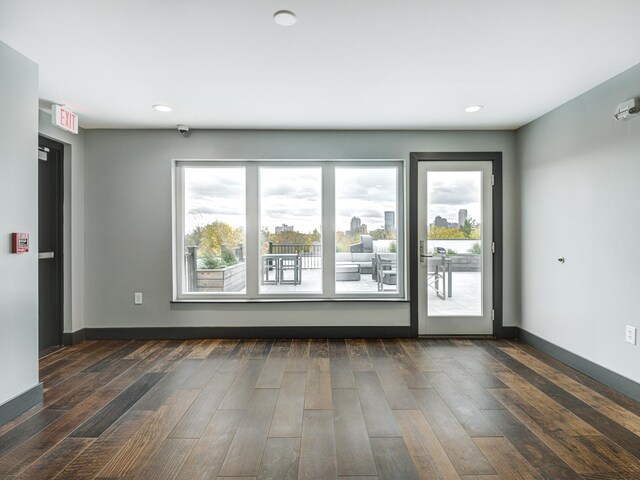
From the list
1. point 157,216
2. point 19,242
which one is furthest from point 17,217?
point 157,216

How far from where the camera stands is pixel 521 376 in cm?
307

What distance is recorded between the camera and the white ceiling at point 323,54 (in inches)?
79.0

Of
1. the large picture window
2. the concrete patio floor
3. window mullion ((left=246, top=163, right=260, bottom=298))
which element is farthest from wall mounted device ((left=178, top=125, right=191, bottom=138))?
the concrete patio floor

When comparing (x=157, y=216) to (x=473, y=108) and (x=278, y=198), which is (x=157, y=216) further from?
(x=473, y=108)

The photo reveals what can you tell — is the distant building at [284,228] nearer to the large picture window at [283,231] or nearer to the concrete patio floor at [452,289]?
the large picture window at [283,231]

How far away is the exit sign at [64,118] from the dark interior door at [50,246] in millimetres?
538

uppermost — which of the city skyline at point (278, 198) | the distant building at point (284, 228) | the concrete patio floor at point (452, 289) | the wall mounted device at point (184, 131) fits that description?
the wall mounted device at point (184, 131)

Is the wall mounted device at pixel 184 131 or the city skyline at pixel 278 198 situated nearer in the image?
the wall mounted device at pixel 184 131

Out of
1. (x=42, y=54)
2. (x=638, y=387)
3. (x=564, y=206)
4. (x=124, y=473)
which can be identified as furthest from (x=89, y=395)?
(x=564, y=206)

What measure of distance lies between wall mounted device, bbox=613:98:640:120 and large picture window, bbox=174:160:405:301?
2022mm

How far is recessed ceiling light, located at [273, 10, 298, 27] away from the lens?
2.01 meters

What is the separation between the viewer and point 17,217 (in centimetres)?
247

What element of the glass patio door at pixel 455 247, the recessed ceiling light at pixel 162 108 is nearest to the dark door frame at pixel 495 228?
the glass patio door at pixel 455 247

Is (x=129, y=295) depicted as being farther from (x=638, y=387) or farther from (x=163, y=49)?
(x=638, y=387)
